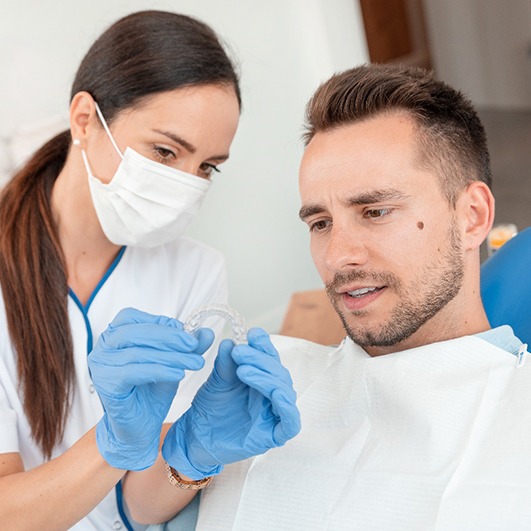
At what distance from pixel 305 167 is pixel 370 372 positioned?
35 centimetres

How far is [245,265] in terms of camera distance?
2.75 meters

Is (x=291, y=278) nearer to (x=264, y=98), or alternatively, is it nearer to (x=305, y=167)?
(x=264, y=98)

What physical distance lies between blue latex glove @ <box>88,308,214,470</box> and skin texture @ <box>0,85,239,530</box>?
68 mm

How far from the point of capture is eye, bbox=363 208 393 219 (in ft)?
4.32

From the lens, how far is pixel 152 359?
115 cm

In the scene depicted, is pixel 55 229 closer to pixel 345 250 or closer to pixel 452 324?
pixel 345 250

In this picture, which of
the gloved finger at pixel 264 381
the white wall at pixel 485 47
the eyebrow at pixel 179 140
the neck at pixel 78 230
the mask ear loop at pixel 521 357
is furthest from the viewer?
the white wall at pixel 485 47

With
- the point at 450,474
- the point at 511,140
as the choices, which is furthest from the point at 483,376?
the point at 511,140

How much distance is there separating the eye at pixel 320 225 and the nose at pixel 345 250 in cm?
7

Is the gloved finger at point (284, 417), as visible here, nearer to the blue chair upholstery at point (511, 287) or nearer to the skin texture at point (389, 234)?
the skin texture at point (389, 234)

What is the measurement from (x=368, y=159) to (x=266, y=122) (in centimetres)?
137

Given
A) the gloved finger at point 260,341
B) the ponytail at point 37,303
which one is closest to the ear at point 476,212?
the gloved finger at point 260,341

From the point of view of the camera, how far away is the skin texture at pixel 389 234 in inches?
51.3

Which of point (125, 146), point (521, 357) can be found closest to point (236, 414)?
point (521, 357)
